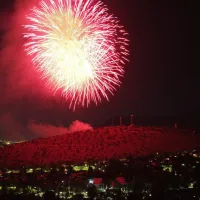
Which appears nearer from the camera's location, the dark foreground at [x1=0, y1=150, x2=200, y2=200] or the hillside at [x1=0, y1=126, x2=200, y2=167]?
the dark foreground at [x1=0, y1=150, x2=200, y2=200]

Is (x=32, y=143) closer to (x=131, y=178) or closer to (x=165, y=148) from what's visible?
(x=165, y=148)

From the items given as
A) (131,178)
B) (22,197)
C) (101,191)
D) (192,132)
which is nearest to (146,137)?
(192,132)

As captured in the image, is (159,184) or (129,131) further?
(129,131)

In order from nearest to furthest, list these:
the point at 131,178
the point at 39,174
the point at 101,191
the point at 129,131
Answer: the point at 101,191 < the point at 131,178 < the point at 39,174 < the point at 129,131

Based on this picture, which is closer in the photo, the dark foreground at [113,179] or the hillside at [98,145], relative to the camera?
the dark foreground at [113,179]

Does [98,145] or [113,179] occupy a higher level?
[98,145]

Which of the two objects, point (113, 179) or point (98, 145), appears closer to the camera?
point (113, 179)

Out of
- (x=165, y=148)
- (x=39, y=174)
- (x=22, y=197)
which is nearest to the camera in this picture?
(x=22, y=197)
